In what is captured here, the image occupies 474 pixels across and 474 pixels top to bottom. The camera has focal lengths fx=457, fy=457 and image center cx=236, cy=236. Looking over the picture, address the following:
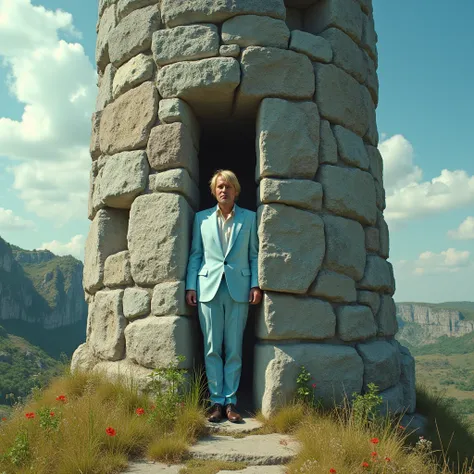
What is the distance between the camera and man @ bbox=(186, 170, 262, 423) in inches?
140

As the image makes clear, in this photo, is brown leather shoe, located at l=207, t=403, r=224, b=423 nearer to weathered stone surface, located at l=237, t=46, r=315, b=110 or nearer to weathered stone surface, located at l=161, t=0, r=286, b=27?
weathered stone surface, located at l=237, t=46, r=315, b=110

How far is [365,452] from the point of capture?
2.60 m

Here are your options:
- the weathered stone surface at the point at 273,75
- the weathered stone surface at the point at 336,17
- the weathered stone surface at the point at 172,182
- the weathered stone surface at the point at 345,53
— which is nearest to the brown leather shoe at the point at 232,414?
the weathered stone surface at the point at 172,182

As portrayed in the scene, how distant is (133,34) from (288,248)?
2.41 m

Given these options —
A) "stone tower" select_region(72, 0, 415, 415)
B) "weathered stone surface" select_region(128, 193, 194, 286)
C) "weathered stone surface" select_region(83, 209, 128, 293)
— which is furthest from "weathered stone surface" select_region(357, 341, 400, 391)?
"weathered stone surface" select_region(83, 209, 128, 293)

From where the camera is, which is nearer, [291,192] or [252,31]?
[291,192]

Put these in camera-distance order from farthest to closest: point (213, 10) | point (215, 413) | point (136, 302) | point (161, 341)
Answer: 1. point (213, 10)
2. point (136, 302)
3. point (161, 341)
4. point (215, 413)

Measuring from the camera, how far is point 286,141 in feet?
12.2

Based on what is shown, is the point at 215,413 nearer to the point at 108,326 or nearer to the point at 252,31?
the point at 108,326

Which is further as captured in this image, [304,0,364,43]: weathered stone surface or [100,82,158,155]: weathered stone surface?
[304,0,364,43]: weathered stone surface

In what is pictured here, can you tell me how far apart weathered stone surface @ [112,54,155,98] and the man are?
1.16 metres

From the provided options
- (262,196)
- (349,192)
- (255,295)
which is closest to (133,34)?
(262,196)

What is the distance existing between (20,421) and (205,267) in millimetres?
1648

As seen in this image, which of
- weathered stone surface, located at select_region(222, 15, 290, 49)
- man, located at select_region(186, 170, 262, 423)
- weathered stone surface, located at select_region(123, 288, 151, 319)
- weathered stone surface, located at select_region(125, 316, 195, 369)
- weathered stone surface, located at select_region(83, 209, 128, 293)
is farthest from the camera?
weathered stone surface, located at select_region(83, 209, 128, 293)
